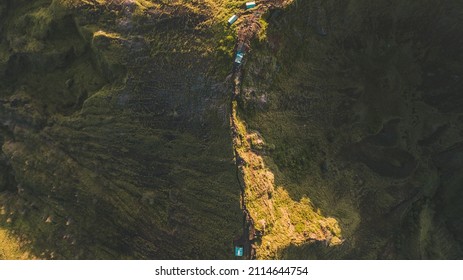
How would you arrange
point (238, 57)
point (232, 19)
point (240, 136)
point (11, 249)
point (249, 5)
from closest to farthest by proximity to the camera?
1. point (238, 57)
2. point (240, 136)
3. point (232, 19)
4. point (249, 5)
5. point (11, 249)

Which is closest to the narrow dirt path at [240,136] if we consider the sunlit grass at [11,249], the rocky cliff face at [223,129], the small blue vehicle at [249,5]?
the rocky cliff face at [223,129]

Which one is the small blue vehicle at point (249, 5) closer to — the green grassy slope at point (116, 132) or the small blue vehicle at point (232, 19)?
the small blue vehicle at point (232, 19)

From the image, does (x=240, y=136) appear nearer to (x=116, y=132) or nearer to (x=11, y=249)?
(x=116, y=132)

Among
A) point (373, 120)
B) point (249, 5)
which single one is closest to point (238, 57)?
point (249, 5)

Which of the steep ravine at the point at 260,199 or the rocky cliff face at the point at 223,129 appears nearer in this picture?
the steep ravine at the point at 260,199

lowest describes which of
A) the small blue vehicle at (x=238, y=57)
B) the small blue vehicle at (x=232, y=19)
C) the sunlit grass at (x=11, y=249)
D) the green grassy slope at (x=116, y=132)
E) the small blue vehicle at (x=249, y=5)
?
the sunlit grass at (x=11, y=249)

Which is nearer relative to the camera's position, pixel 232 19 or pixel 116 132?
pixel 232 19

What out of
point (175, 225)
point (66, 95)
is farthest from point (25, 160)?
point (175, 225)

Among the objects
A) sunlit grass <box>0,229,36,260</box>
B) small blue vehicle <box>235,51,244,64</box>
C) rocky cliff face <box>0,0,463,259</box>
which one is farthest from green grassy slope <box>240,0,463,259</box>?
sunlit grass <box>0,229,36,260</box>
